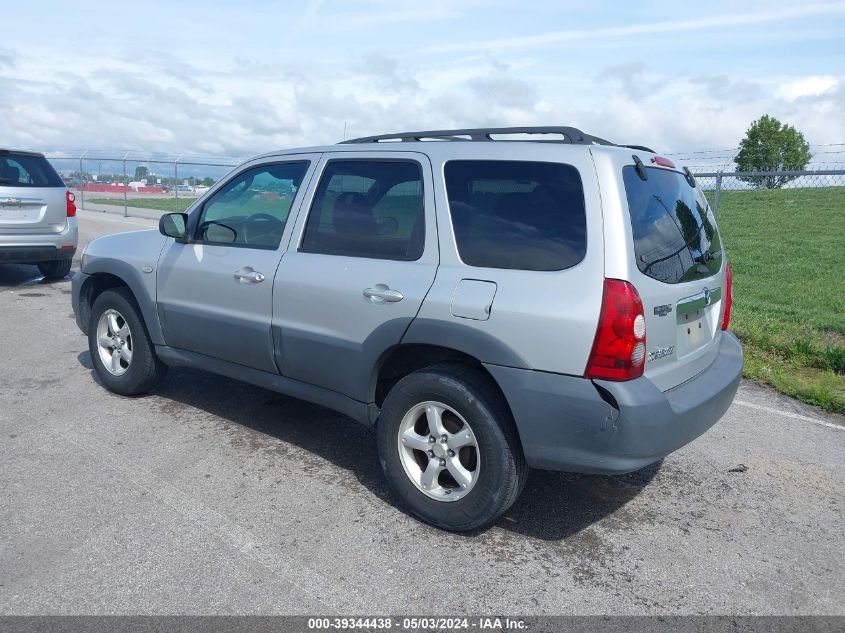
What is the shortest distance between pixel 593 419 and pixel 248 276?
221 centimetres

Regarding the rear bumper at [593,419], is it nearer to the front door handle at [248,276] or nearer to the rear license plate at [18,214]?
the front door handle at [248,276]

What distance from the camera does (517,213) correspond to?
3400 mm

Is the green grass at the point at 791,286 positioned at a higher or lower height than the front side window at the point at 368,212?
lower

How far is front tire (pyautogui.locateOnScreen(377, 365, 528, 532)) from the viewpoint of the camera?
337 centimetres

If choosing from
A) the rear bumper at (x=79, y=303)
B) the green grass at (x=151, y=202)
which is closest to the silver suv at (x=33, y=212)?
the rear bumper at (x=79, y=303)

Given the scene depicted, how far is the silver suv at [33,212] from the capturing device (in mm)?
9180

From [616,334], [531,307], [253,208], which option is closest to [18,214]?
[253,208]

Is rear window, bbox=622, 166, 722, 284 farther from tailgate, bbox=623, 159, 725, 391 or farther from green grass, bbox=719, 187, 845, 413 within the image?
green grass, bbox=719, 187, 845, 413

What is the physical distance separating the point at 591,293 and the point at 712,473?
1.82 m

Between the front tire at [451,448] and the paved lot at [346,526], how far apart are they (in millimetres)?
167

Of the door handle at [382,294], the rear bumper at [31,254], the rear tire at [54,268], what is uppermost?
the door handle at [382,294]

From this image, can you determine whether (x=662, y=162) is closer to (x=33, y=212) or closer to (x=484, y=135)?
(x=484, y=135)

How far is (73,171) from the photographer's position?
27406 mm

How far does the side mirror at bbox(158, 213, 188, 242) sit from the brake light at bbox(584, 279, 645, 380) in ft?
9.26
